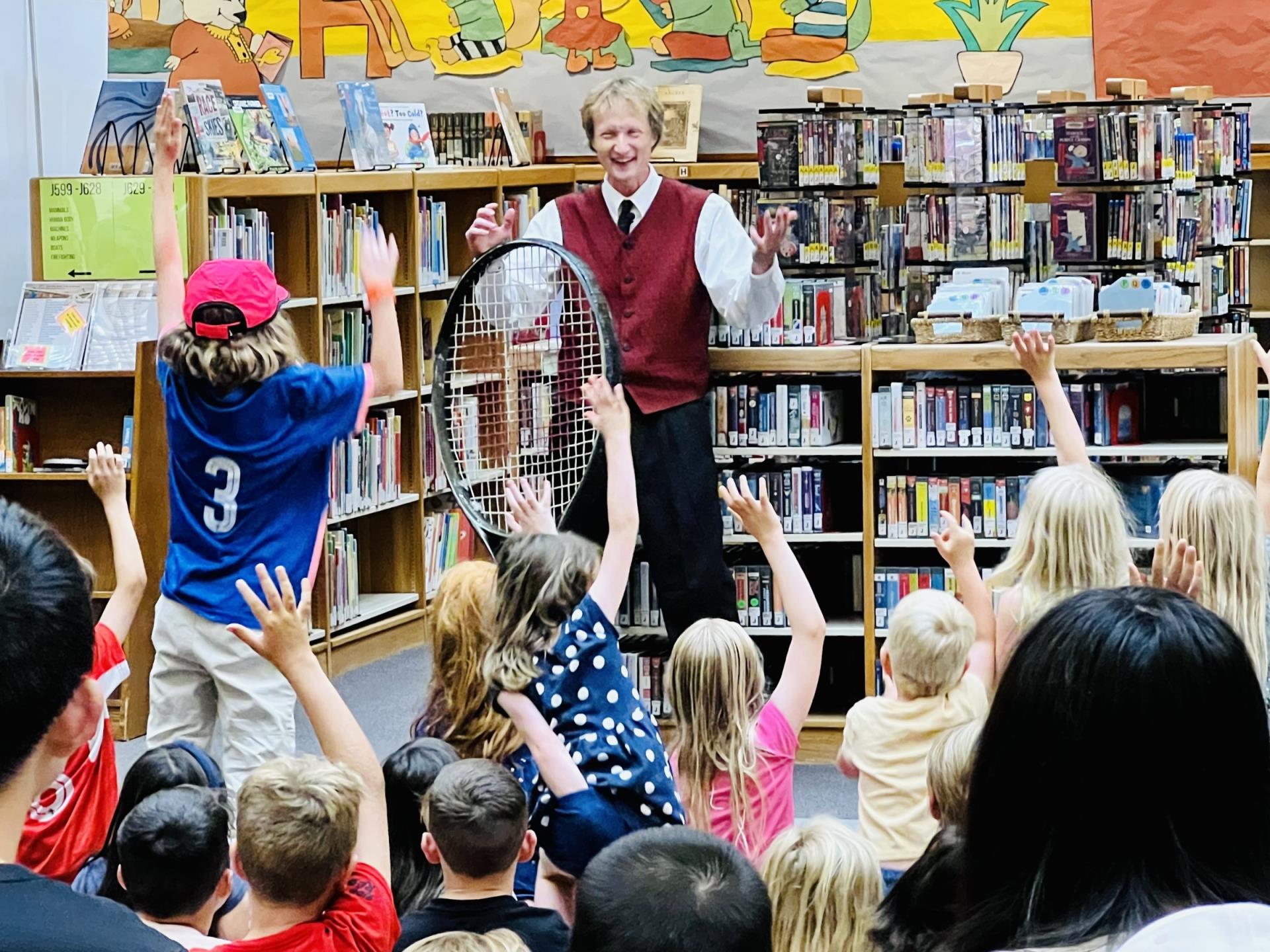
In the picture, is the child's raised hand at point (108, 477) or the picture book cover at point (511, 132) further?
the picture book cover at point (511, 132)

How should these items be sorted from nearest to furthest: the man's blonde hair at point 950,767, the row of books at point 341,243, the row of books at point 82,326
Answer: the man's blonde hair at point 950,767 < the row of books at point 82,326 < the row of books at point 341,243

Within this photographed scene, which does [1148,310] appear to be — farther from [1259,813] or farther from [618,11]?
[618,11]

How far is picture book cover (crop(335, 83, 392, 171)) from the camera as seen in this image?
749cm

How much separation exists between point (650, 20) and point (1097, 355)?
5.25 metres

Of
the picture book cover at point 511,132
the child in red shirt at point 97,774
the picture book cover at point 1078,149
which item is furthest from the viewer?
the picture book cover at point 511,132

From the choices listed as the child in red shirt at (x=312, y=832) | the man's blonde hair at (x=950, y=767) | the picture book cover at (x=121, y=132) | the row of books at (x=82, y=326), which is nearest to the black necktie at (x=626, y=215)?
the row of books at (x=82, y=326)

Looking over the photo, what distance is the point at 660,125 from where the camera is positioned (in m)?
4.86

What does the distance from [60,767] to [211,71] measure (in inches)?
356

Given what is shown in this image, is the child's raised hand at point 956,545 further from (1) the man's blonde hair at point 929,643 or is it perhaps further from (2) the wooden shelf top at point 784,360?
(2) the wooden shelf top at point 784,360

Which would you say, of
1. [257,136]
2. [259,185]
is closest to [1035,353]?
[259,185]

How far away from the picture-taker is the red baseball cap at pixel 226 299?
3787mm

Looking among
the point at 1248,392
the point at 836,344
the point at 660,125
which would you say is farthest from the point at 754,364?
the point at 1248,392

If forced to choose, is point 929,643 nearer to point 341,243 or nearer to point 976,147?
point 976,147

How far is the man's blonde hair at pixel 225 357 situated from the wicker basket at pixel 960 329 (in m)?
2.02
